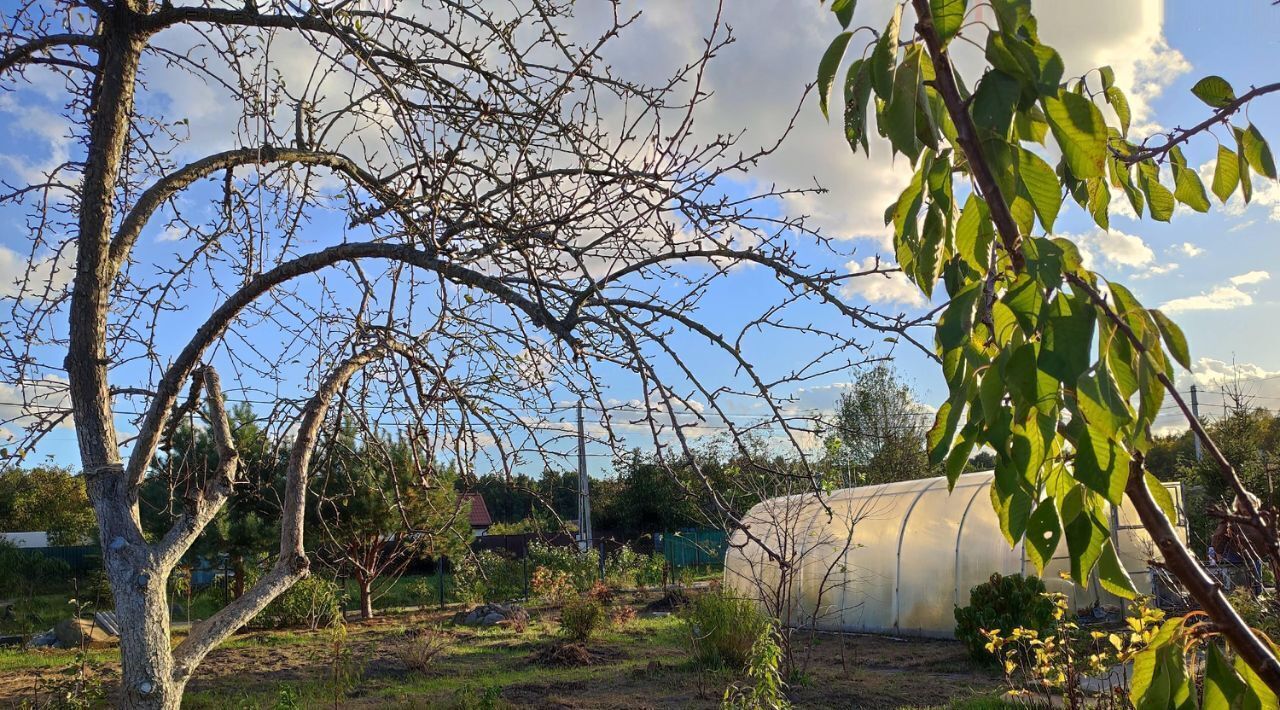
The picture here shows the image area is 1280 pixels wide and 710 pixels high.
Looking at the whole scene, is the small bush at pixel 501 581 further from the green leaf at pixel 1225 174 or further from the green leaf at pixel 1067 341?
the green leaf at pixel 1067 341

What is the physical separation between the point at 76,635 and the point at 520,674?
8.19m

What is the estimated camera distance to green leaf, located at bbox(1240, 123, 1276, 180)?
1122 millimetres

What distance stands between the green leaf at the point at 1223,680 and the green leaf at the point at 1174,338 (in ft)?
1.25

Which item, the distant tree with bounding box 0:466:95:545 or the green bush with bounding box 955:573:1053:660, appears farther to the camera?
the distant tree with bounding box 0:466:95:545

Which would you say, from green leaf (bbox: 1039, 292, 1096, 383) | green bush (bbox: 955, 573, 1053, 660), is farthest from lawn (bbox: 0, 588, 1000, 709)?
green leaf (bbox: 1039, 292, 1096, 383)

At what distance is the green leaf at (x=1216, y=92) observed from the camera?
3.73 feet

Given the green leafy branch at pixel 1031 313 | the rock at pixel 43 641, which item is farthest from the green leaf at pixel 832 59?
the rock at pixel 43 641

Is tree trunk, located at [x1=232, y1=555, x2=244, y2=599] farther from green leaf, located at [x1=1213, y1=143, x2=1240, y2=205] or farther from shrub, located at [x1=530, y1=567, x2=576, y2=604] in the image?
green leaf, located at [x1=1213, y1=143, x2=1240, y2=205]

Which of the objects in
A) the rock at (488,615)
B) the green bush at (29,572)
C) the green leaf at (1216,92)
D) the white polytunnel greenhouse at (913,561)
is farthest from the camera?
the green bush at (29,572)

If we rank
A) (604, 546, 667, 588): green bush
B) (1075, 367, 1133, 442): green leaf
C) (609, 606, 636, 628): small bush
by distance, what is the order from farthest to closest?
(604, 546, 667, 588): green bush → (609, 606, 636, 628): small bush → (1075, 367, 1133, 442): green leaf

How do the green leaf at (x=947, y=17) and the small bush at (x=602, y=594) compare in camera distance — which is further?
the small bush at (x=602, y=594)

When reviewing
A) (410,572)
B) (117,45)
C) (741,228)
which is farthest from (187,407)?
(410,572)

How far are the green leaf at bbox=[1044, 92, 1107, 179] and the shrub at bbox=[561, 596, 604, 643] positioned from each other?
36.1 feet

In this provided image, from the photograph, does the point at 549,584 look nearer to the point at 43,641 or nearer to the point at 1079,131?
the point at 43,641
